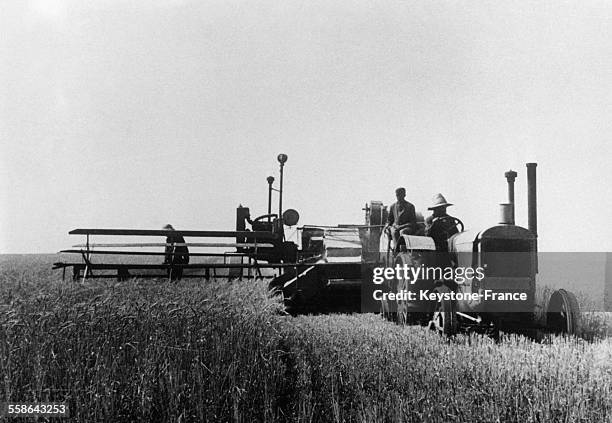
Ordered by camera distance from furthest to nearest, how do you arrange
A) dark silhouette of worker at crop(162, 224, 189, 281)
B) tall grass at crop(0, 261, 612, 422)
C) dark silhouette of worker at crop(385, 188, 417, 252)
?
dark silhouette of worker at crop(162, 224, 189, 281) → dark silhouette of worker at crop(385, 188, 417, 252) → tall grass at crop(0, 261, 612, 422)

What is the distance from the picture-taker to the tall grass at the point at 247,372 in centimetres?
397

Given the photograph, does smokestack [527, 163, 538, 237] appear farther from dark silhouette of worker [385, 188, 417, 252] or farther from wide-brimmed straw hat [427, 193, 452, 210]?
dark silhouette of worker [385, 188, 417, 252]

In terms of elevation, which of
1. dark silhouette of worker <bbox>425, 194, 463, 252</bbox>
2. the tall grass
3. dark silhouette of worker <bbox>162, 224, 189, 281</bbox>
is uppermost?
dark silhouette of worker <bbox>425, 194, 463, 252</bbox>

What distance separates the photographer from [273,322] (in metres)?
7.72

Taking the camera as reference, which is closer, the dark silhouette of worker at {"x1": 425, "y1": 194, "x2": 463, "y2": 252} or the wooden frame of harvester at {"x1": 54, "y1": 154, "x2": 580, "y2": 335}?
the wooden frame of harvester at {"x1": 54, "y1": 154, "x2": 580, "y2": 335}

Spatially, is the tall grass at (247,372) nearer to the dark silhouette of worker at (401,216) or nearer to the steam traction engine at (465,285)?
the steam traction engine at (465,285)

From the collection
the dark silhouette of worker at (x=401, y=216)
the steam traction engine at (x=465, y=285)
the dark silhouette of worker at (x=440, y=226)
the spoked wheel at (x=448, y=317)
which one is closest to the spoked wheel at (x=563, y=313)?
the steam traction engine at (x=465, y=285)

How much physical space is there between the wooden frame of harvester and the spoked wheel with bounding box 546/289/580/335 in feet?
0.04

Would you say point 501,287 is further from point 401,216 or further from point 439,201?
point 401,216

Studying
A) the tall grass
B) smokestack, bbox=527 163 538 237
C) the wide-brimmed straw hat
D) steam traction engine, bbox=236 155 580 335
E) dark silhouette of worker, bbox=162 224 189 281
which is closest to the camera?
the tall grass

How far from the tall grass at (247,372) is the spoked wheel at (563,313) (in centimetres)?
92

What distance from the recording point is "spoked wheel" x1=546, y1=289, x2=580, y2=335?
24.5ft

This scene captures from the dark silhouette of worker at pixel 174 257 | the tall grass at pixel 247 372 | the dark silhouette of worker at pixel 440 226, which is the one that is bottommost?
the tall grass at pixel 247 372

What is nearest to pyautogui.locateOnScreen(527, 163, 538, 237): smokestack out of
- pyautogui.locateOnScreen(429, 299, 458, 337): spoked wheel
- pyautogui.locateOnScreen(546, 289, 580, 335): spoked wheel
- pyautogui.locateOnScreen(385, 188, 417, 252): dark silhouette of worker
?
pyautogui.locateOnScreen(546, 289, 580, 335): spoked wheel
